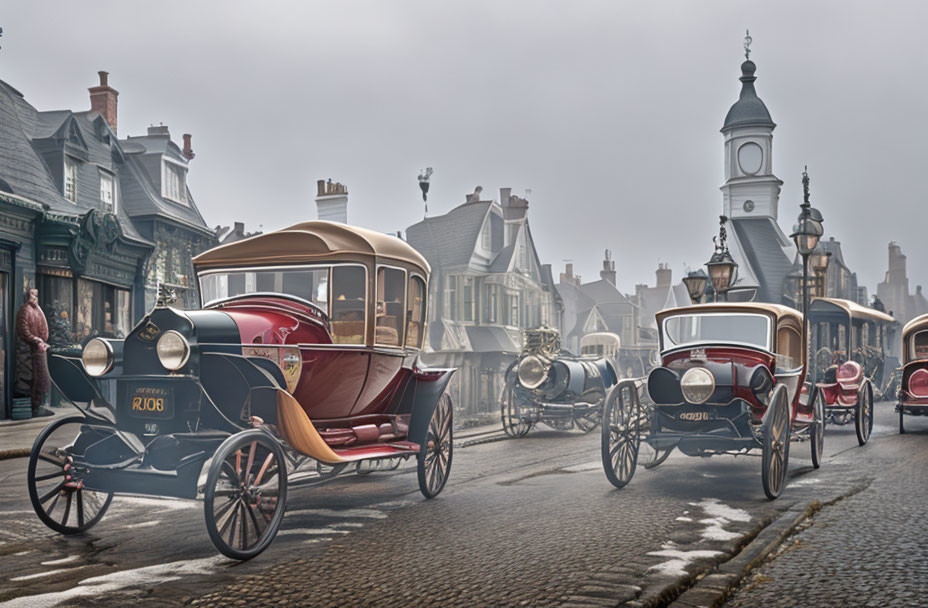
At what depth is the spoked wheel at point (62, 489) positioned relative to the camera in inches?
267

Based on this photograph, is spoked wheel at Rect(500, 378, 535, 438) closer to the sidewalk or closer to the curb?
the sidewalk

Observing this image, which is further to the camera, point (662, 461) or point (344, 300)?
point (662, 461)

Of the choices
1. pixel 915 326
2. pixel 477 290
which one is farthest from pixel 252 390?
pixel 477 290

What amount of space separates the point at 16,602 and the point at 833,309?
26.9 m

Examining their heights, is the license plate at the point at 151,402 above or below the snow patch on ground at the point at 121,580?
above

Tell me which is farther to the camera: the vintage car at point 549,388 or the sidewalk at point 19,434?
the vintage car at point 549,388

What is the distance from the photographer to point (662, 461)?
11523mm

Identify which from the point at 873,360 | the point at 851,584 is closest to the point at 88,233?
the point at 851,584

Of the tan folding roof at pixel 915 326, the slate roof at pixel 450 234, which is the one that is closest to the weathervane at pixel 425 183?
the slate roof at pixel 450 234

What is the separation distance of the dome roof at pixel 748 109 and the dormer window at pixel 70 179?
3262 centimetres

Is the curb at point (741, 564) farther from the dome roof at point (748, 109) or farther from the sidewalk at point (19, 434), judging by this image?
the dome roof at point (748, 109)

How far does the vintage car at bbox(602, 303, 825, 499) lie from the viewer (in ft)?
29.9

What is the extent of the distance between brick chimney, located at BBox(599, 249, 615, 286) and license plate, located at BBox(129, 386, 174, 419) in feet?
178

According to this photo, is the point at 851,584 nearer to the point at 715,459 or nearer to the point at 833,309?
the point at 715,459
